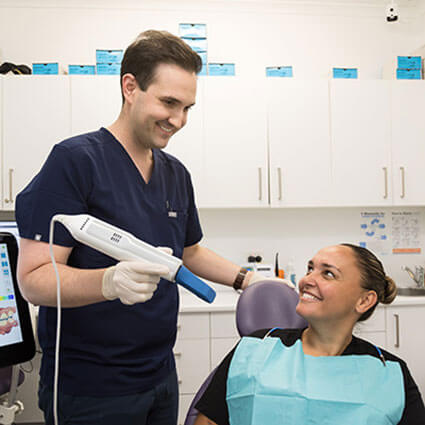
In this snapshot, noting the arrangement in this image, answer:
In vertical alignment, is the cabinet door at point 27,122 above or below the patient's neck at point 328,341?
above

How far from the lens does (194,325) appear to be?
2.56 meters

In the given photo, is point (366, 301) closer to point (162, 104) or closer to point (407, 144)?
point (162, 104)

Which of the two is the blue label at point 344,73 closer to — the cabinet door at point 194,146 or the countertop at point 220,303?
the cabinet door at point 194,146

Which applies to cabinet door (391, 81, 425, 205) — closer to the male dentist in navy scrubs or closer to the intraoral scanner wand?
the male dentist in navy scrubs

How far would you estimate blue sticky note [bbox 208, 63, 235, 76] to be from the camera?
9.61 ft

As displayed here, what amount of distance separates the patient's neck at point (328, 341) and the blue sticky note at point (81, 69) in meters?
2.30

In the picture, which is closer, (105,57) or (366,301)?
(366,301)

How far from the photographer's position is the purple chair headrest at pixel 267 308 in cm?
142

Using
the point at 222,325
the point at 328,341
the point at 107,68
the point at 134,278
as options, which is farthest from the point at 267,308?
the point at 107,68

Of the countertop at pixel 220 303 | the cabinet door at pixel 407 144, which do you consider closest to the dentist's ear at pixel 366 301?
the countertop at pixel 220 303

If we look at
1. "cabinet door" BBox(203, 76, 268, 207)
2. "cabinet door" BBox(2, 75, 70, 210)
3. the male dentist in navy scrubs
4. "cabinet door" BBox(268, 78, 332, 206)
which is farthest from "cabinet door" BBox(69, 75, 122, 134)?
the male dentist in navy scrubs

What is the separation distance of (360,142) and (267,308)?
188 cm

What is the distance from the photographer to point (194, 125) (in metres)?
2.83

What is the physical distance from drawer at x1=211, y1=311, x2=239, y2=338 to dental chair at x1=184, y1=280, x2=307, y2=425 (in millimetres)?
1161
